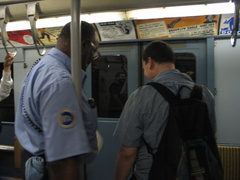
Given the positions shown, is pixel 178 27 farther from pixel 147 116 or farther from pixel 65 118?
pixel 65 118

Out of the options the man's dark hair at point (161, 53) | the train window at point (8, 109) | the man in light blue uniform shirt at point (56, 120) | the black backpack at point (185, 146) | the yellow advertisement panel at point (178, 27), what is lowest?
the train window at point (8, 109)

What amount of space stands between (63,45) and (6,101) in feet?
11.8

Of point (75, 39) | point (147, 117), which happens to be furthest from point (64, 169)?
point (147, 117)

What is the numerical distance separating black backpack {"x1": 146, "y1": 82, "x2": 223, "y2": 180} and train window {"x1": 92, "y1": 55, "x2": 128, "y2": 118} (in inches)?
82.1

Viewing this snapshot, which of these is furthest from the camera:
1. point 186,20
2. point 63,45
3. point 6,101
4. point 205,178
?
point 6,101

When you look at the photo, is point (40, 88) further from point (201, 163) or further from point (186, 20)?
point (186, 20)

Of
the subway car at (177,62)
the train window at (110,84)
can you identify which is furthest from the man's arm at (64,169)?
the train window at (110,84)

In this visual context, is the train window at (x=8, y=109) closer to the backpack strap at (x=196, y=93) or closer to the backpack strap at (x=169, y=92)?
the backpack strap at (x=169, y=92)

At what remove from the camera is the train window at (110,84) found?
3.67 m

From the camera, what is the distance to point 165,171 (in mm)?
1557

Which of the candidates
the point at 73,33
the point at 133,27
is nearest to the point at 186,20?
the point at 133,27

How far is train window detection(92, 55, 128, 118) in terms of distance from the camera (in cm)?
367

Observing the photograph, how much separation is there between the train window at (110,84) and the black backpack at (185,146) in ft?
6.84

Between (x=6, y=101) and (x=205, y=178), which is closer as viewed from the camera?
(x=205, y=178)
